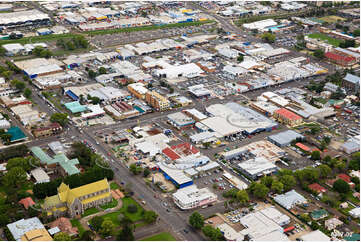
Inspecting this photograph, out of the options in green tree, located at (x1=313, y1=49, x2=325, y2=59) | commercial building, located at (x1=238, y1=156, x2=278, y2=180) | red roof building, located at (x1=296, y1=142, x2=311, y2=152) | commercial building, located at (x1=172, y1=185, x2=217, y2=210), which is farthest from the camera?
green tree, located at (x1=313, y1=49, x2=325, y2=59)

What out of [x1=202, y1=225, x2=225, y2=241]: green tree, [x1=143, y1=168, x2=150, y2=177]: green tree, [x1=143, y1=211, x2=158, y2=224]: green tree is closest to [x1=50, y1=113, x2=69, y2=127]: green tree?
[x1=143, y1=168, x2=150, y2=177]: green tree

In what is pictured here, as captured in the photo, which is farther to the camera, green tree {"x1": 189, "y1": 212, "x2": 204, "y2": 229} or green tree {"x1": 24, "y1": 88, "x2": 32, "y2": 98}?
green tree {"x1": 24, "y1": 88, "x2": 32, "y2": 98}

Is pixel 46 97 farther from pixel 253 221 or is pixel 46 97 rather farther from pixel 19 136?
Answer: pixel 253 221

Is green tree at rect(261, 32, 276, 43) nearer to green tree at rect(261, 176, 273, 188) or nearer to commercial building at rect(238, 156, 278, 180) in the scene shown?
commercial building at rect(238, 156, 278, 180)

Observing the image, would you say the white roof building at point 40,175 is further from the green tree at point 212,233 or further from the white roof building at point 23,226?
the green tree at point 212,233

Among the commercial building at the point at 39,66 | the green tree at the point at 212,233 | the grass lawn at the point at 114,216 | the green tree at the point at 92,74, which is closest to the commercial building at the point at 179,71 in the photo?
the green tree at the point at 92,74

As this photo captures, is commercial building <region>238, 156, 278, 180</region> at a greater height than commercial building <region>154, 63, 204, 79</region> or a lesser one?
lesser
